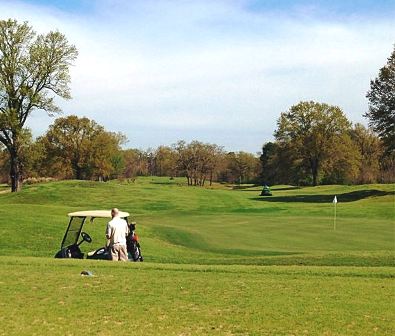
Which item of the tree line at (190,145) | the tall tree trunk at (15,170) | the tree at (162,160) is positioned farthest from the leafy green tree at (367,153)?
the tall tree trunk at (15,170)

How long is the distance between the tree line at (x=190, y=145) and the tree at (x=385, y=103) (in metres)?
0.09

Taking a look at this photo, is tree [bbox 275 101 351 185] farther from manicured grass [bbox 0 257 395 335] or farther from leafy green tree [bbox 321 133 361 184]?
manicured grass [bbox 0 257 395 335]

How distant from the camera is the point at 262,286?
1065 cm

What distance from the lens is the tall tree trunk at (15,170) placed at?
48.1 metres

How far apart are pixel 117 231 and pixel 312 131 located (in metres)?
71.7

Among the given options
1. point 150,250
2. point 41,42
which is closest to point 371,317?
point 150,250

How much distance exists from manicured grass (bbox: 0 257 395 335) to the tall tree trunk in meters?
37.4

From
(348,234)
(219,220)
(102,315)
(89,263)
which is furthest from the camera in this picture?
(219,220)

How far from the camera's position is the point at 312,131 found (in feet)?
273

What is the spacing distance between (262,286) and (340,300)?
1.71 meters

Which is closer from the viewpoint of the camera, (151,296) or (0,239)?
(151,296)

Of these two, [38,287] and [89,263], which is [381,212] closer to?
[89,263]

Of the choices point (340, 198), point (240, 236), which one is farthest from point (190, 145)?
point (240, 236)

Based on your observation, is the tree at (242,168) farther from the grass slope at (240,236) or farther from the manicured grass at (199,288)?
the manicured grass at (199,288)
